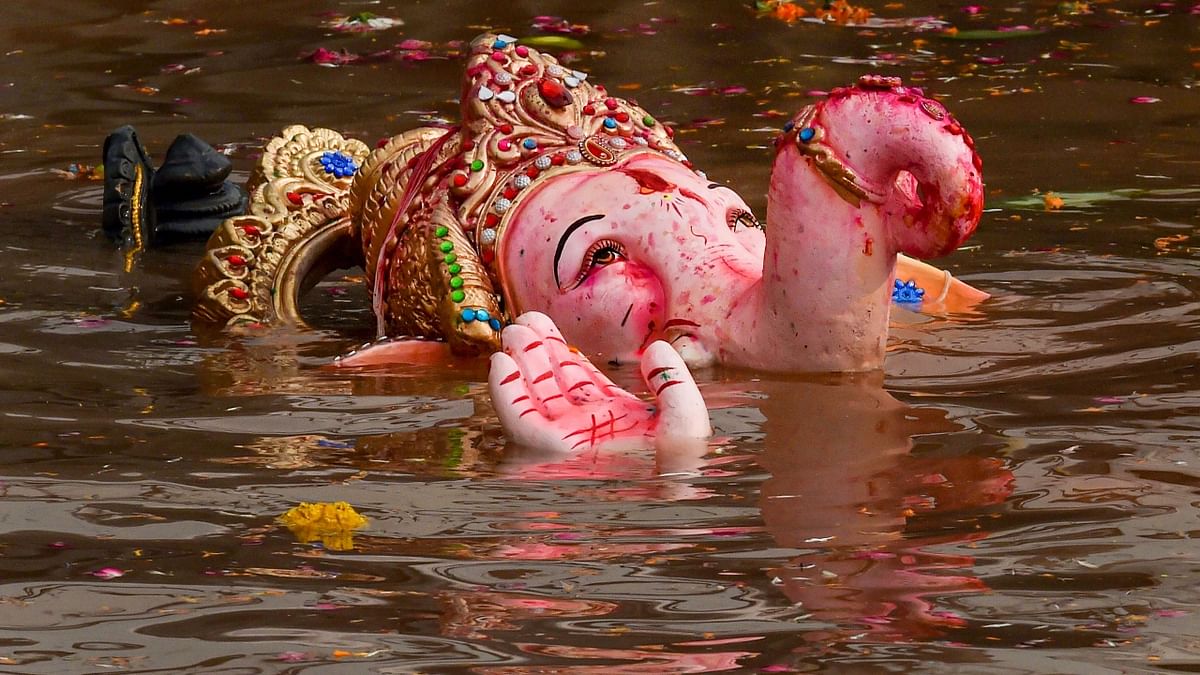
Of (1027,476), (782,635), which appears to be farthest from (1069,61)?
(782,635)

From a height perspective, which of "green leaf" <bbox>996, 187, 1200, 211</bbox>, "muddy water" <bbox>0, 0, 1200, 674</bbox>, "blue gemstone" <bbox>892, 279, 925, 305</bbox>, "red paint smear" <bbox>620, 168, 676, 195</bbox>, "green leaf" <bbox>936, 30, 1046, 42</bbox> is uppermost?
"green leaf" <bbox>936, 30, 1046, 42</bbox>

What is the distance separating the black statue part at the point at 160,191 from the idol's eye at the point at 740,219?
8.68 feet

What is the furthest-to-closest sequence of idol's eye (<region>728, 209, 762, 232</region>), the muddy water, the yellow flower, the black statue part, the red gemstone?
the black statue part
the red gemstone
idol's eye (<region>728, 209, 762, 232</region>)
the yellow flower
the muddy water

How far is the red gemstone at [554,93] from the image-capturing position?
5.24 meters

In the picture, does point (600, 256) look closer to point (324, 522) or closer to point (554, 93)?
point (554, 93)

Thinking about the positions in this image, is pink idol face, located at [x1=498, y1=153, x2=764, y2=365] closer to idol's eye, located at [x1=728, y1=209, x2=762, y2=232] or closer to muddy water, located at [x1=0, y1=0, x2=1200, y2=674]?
idol's eye, located at [x1=728, y1=209, x2=762, y2=232]

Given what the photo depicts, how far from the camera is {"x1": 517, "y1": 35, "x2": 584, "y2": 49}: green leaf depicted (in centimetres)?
1015

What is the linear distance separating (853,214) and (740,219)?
28.1 inches

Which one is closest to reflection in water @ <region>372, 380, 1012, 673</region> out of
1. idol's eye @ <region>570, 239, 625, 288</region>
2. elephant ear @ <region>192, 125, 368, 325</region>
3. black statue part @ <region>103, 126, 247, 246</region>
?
idol's eye @ <region>570, 239, 625, 288</region>

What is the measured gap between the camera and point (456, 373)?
496 cm

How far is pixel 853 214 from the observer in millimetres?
4316

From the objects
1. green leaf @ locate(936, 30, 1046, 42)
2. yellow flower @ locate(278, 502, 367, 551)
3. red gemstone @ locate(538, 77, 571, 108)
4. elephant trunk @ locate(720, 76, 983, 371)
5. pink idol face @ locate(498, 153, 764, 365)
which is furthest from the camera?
green leaf @ locate(936, 30, 1046, 42)

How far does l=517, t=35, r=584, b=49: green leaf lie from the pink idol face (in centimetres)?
529

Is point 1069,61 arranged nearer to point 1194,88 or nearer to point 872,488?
point 1194,88
